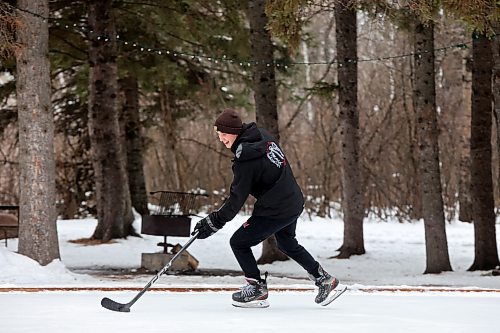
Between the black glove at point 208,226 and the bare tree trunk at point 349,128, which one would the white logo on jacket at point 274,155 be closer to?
the black glove at point 208,226

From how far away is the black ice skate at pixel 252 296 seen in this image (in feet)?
19.8

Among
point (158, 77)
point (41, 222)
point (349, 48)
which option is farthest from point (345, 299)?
point (158, 77)

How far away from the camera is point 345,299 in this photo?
6.65m

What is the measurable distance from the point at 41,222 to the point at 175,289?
11.7 ft

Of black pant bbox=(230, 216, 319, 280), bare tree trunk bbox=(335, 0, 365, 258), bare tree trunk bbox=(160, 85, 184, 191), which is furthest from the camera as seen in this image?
bare tree trunk bbox=(160, 85, 184, 191)

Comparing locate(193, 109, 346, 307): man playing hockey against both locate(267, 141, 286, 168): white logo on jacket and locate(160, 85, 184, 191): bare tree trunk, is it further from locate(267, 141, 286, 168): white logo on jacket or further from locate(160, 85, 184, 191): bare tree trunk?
locate(160, 85, 184, 191): bare tree trunk

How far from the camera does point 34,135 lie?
10.1m

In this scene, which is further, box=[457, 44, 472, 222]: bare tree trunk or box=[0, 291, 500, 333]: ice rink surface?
box=[457, 44, 472, 222]: bare tree trunk

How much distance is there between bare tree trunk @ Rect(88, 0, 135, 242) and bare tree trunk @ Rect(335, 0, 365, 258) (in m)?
4.26

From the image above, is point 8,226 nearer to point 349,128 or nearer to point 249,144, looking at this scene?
point 349,128

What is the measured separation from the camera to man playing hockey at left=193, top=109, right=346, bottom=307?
5668 mm

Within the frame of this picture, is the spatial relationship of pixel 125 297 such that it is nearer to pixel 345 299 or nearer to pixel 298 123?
pixel 345 299

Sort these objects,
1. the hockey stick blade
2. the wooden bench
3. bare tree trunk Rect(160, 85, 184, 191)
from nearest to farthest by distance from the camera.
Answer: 1. the hockey stick blade
2. the wooden bench
3. bare tree trunk Rect(160, 85, 184, 191)

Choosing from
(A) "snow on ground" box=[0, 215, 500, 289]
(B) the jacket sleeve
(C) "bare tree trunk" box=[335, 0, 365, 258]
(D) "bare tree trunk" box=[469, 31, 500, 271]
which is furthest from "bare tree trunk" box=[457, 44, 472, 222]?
(B) the jacket sleeve
